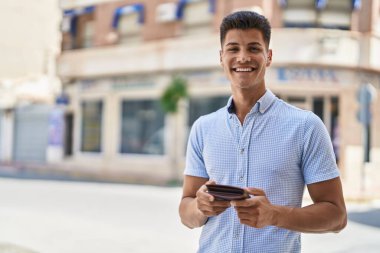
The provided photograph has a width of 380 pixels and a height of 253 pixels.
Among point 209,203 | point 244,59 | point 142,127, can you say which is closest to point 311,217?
point 209,203

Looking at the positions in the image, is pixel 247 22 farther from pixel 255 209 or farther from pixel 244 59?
pixel 255 209

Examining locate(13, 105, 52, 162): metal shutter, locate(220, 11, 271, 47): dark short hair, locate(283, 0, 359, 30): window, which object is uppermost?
locate(283, 0, 359, 30): window

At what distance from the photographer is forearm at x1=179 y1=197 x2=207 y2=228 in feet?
6.01

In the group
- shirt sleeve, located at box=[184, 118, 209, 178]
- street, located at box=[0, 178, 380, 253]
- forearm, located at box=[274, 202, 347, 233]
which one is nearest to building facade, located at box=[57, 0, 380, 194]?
street, located at box=[0, 178, 380, 253]

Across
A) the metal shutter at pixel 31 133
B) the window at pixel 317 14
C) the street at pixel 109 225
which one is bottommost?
the street at pixel 109 225

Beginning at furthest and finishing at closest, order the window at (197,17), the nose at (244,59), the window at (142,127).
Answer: the window at (142,127), the window at (197,17), the nose at (244,59)

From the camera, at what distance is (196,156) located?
1998 millimetres

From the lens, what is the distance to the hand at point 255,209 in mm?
1529

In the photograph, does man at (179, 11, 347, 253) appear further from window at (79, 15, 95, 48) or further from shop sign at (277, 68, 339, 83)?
window at (79, 15, 95, 48)

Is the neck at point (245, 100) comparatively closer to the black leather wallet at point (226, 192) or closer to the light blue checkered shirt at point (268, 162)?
the light blue checkered shirt at point (268, 162)

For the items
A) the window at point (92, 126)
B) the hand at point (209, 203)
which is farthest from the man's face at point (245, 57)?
the window at point (92, 126)

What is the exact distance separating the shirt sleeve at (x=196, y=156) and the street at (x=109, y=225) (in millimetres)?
4800

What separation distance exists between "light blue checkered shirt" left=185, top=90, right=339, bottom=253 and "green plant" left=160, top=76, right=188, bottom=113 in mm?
16531

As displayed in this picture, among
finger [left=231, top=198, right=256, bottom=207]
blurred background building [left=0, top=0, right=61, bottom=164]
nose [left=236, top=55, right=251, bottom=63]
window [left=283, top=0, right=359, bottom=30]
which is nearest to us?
finger [left=231, top=198, right=256, bottom=207]
